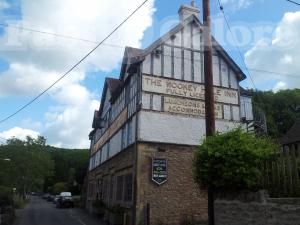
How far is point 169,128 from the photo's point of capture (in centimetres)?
2011

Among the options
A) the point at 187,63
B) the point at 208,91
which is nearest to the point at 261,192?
the point at 208,91

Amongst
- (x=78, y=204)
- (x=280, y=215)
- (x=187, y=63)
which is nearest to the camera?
(x=280, y=215)

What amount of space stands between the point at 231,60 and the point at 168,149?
7.00 m

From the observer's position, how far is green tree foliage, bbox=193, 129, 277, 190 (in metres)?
10.3

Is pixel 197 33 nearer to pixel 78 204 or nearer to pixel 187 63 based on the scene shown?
pixel 187 63

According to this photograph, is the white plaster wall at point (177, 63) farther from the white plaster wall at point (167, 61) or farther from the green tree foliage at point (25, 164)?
the green tree foliage at point (25, 164)

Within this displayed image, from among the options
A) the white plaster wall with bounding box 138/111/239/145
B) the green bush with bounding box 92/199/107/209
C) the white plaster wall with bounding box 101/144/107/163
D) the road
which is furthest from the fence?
the white plaster wall with bounding box 101/144/107/163

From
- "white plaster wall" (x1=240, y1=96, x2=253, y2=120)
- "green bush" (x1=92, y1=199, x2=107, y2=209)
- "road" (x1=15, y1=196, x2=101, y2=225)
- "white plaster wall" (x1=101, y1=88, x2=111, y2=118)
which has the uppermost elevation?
"white plaster wall" (x1=101, y1=88, x2=111, y2=118)

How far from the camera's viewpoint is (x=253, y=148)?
10719 millimetres

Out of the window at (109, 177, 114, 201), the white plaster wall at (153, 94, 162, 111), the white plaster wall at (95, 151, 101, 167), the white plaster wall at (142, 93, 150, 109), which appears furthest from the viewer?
the white plaster wall at (95, 151, 101, 167)

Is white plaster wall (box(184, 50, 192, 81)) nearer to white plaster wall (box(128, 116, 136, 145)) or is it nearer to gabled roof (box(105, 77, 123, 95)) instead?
white plaster wall (box(128, 116, 136, 145))

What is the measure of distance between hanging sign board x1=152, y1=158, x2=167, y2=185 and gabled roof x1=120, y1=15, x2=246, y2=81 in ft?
18.6

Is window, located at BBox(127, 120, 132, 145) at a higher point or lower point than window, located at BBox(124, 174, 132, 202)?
higher

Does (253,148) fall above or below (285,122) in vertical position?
below
